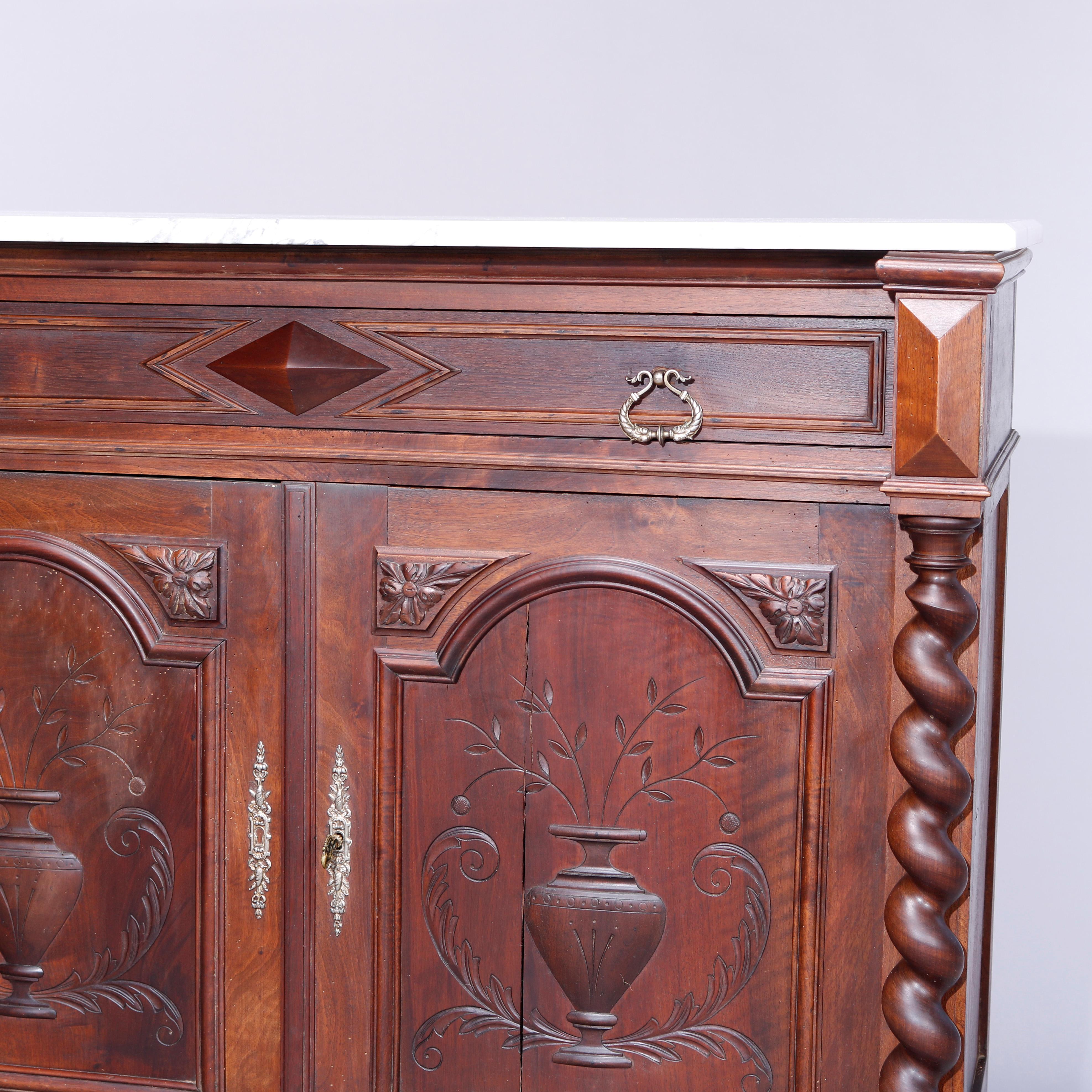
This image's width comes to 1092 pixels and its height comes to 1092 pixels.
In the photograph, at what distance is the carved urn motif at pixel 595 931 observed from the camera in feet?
4.27

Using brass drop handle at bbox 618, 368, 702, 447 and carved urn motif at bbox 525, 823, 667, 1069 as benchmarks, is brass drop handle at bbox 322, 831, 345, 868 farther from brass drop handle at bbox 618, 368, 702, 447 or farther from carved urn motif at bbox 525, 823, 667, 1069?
Result: brass drop handle at bbox 618, 368, 702, 447

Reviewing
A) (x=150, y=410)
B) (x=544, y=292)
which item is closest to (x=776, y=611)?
(x=544, y=292)

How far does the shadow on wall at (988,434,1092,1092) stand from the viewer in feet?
6.29

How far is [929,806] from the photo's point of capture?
1.17 meters

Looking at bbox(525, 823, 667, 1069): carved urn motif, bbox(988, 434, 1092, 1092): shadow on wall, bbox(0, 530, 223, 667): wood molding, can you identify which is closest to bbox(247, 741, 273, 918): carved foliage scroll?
bbox(0, 530, 223, 667): wood molding

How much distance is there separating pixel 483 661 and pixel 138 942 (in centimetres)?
49

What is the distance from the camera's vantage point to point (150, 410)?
1.34m

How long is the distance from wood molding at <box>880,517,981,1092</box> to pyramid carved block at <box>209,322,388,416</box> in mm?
545

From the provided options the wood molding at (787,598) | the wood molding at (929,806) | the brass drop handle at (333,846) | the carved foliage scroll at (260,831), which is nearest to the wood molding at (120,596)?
the carved foliage scroll at (260,831)

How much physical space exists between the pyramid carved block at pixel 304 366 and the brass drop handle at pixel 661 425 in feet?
0.81

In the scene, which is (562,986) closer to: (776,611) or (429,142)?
(776,611)

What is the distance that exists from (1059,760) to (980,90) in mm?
997

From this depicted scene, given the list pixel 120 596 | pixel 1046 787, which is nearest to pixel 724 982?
pixel 120 596

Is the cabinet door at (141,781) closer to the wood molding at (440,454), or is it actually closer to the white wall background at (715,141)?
the wood molding at (440,454)
